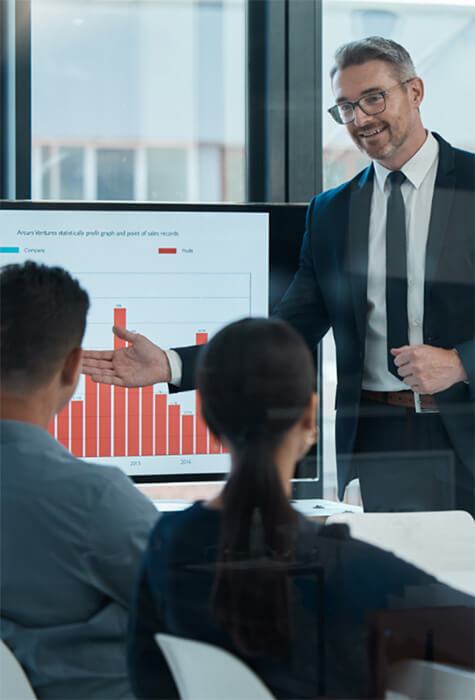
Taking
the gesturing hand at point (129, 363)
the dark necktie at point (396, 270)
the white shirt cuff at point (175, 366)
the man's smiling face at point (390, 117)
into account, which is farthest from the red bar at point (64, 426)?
the man's smiling face at point (390, 117)

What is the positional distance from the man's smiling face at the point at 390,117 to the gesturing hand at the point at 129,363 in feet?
2.06

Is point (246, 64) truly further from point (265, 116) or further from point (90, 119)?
point (90, 119)

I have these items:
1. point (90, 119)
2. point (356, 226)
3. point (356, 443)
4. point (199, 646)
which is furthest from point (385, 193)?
point (90, 119)

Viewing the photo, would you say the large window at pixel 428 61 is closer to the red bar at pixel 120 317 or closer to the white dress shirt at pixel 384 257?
the white dress shirt at pixel 384 257

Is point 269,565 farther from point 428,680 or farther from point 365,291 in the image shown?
point 365,291

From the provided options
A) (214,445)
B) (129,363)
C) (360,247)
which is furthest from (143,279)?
(214,445)

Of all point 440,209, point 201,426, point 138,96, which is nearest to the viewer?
point 201,426

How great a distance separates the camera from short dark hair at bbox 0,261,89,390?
1448 mm

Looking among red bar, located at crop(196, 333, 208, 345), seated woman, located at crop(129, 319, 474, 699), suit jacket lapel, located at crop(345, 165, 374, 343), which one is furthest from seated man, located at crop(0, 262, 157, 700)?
suit jacket lapel, located at crop(345, 165, 374, 343)

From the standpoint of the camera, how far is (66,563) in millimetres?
1320

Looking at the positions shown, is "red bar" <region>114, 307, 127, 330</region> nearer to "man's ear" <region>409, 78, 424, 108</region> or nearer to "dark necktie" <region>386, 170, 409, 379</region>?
"dark necktie" <region>386, 170, 409, 379</region>

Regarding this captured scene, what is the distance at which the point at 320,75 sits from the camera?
2.38 meters

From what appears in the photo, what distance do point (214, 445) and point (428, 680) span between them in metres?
0.42

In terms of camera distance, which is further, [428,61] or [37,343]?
[428,61]
